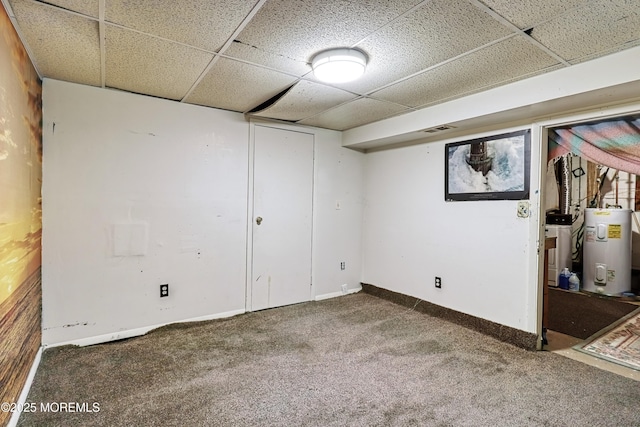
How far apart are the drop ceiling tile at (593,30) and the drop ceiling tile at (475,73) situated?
97 millimetres

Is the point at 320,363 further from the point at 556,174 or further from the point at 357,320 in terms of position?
the point at 556,174

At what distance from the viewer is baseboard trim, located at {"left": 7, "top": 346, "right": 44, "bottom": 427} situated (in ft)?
5.28

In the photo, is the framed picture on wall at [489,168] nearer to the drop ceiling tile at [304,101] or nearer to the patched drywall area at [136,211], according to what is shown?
the drop ceiling tile at [304,101]

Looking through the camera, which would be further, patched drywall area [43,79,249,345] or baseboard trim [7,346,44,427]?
patched drywall area [43,79,249,345]

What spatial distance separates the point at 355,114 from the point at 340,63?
1.33 meters

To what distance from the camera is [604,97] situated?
208 centimetres

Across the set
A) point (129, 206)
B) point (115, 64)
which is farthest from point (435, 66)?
point (129, 206)

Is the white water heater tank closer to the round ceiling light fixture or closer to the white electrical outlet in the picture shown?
the white electrical outlet

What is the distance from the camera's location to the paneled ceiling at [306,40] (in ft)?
4.80

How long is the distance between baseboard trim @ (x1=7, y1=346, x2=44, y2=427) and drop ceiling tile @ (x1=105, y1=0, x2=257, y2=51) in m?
2.02

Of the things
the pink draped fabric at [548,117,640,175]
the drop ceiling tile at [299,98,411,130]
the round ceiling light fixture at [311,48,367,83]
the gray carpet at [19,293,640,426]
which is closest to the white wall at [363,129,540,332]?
the pink draped fabric at [548,117,640,175]

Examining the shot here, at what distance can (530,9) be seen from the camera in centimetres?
144

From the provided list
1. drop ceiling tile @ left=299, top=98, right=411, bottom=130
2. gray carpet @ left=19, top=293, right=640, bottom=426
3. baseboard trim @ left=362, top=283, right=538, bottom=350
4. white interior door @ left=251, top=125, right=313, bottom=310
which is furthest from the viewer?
white interior door @ left=251, top=125, right=313, bottom=310

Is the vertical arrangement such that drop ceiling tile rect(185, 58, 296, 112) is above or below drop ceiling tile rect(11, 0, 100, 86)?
above
